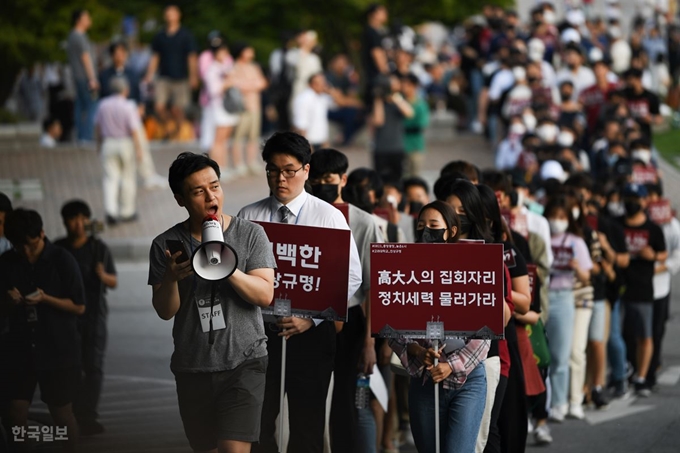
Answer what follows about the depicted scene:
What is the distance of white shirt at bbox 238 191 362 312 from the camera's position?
729 cm

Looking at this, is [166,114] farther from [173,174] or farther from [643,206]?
[173,174]

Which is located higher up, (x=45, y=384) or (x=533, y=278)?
(x=533, y=278)

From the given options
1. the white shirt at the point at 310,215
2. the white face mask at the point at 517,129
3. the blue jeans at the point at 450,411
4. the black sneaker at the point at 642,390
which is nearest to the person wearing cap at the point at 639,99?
the white face mask at the point at 517,129

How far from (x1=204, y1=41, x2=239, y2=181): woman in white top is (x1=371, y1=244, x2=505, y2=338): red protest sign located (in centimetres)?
1298

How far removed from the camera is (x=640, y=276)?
39.5ft

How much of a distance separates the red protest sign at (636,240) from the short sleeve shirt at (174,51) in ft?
36.9

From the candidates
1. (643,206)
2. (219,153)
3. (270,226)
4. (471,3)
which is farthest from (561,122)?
(270,226)

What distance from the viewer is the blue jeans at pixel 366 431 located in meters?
8.08

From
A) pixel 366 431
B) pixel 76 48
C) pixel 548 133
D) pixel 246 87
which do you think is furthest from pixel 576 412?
pixel 76 48

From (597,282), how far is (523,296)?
373cm

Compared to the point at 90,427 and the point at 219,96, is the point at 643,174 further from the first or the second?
the point at 90,427

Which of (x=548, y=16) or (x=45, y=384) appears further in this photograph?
(x=548, y=16)

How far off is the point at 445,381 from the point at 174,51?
1572cm

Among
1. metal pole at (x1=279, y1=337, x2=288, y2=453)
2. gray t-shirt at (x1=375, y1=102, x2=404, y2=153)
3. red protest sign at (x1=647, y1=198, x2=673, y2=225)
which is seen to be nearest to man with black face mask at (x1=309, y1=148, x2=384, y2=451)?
metal pole at (x1=279, y1=337, x2=288, y2=453)
